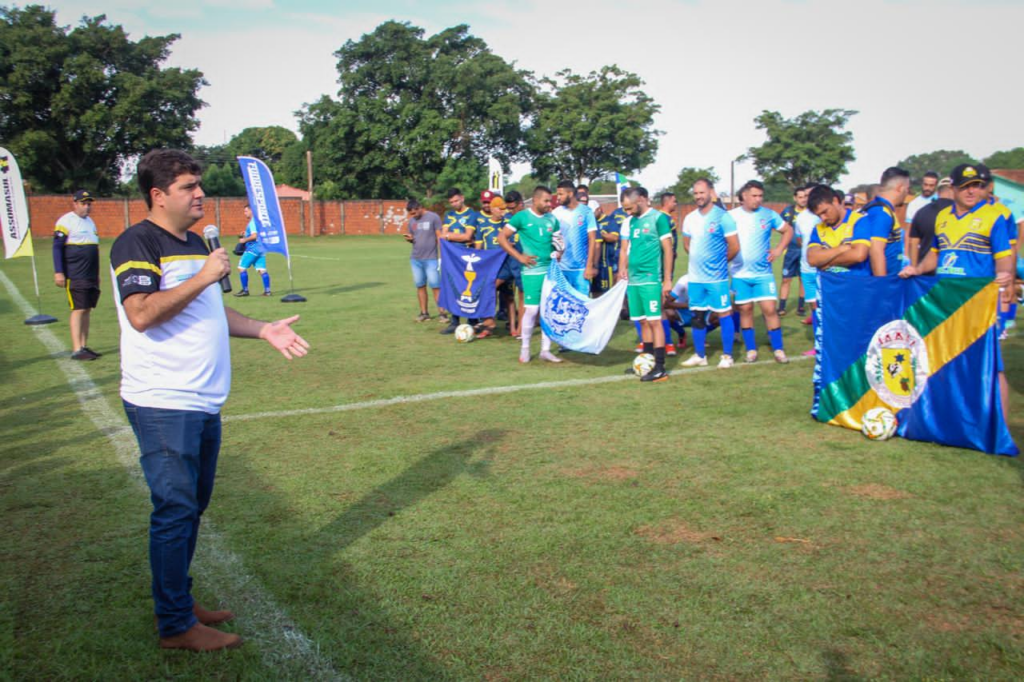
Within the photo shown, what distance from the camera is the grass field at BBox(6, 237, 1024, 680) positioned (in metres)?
3.11

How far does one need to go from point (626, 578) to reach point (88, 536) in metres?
2.91

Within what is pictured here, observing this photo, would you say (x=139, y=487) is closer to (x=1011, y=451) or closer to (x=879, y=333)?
(x=879, y=333)

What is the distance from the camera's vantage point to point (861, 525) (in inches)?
169

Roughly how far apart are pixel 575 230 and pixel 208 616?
743cm

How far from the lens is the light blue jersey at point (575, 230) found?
32.5ft

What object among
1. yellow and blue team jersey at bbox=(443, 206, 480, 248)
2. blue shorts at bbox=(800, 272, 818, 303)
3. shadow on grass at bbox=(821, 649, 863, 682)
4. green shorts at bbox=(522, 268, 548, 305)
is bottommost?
shadow on grass at bbox=(821, 649, 863, 682)

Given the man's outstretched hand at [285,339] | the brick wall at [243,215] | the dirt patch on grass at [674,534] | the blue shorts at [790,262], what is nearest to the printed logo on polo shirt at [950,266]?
the dirt patch on grass at [674,534]

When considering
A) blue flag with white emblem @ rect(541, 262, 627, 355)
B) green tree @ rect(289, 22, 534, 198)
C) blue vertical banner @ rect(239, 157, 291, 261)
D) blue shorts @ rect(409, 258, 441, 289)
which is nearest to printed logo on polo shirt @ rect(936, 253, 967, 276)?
blue flag with white emblem @ rect(541, 262, 627, 355)

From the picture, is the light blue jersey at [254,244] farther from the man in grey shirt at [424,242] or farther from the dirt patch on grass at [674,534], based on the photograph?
the dirt patch on grass at [674,534]

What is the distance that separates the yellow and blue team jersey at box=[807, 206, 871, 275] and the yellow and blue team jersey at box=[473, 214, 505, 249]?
5309 millimetres

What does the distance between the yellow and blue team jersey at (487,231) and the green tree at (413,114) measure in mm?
42524

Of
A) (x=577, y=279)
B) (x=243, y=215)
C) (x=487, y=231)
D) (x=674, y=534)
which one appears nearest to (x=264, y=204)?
(x=487, y=231)

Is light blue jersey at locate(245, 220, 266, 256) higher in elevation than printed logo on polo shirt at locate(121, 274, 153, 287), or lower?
higher

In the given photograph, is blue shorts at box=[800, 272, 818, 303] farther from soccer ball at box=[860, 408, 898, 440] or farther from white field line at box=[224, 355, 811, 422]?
soccer ball at box=[860, 408, 898, 440]
